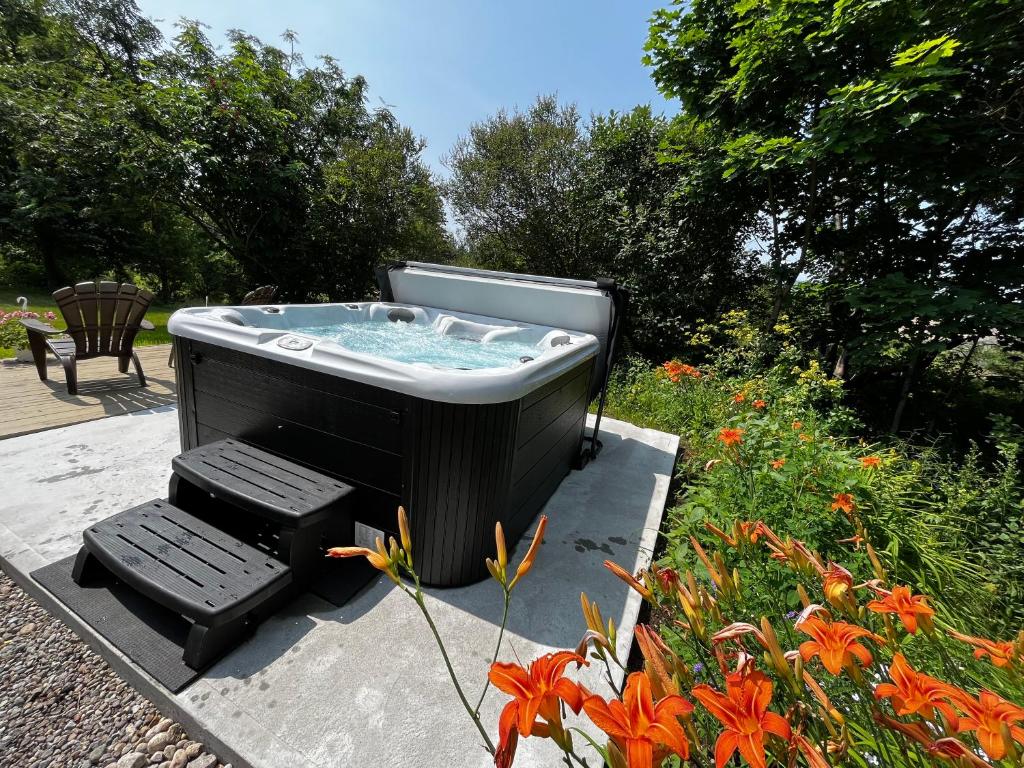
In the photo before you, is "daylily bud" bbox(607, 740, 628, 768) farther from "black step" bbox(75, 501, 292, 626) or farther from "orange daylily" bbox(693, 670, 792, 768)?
"black step" bbox(75, 501, 292, 626)

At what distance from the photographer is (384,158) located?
257 inches

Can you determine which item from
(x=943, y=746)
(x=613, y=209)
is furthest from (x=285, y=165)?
(x=943, y=746)

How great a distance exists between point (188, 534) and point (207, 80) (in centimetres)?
723

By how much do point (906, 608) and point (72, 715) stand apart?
1.84 metres

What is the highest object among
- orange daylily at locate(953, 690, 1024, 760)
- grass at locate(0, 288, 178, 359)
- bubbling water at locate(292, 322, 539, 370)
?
orange daylily at locate(953, 690, 1024, 760)

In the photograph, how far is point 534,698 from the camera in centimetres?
43

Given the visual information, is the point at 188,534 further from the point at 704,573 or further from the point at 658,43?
the point at 658,43

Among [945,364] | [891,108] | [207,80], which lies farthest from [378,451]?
[207,80]

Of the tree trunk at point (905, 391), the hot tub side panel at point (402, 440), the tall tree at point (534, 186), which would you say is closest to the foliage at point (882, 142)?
the tree trunk at point (905, 391)

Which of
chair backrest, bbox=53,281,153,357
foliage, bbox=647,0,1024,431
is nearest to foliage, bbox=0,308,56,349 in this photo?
chair backrest, bbox=53,281,153,357

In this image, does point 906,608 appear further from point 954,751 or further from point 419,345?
point 419,345

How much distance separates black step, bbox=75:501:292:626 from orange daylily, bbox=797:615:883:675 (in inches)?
52.3

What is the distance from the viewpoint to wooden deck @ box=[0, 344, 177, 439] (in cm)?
255

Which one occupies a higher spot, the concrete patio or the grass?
the concrete patio
